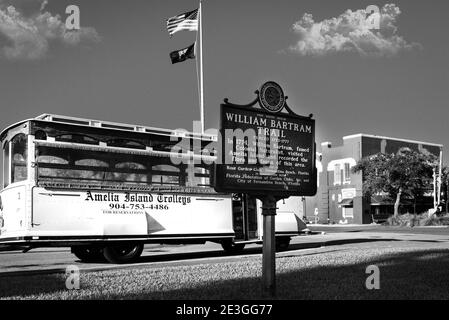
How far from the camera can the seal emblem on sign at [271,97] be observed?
836 cm

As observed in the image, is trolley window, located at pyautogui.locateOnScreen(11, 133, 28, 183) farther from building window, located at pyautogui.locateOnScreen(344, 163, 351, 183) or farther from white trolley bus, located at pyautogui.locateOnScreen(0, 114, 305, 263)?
building window, located at pyautogui.locateOnScreen(344, 163, 351, 183)

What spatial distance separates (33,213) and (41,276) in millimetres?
2633

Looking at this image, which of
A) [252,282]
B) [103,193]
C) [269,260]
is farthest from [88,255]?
[269,260]

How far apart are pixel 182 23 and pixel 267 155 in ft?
72.1

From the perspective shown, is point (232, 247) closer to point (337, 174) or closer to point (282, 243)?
point (282, 243)

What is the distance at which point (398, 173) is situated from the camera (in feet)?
168

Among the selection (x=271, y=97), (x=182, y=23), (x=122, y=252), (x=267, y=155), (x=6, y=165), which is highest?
(x=182, y=23)

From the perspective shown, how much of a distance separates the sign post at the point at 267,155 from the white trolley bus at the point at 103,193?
179 inches

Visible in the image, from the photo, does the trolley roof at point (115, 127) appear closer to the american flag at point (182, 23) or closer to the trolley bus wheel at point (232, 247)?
the trolley bus wheel at point (232, 247)

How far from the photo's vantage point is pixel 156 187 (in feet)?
50.7

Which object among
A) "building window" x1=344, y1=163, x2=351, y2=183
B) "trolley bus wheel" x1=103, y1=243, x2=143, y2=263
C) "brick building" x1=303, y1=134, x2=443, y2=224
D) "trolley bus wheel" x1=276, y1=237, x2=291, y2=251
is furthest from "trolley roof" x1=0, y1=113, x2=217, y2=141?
"building window" x1=344, y1=163, x2=351, y2=183

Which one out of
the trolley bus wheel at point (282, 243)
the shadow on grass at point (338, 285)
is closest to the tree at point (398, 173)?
the trolley bus wheel at point (282, 243)
